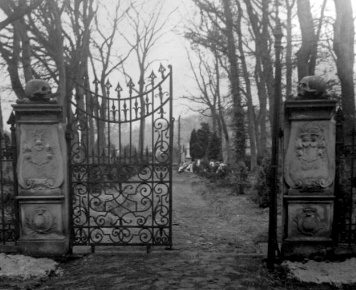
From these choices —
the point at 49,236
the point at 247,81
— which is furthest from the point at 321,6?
the point at 49,236

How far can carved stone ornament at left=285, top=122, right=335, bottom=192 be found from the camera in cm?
528

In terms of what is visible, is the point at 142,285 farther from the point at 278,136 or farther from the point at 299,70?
the point at 299,70

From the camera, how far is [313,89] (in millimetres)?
5293

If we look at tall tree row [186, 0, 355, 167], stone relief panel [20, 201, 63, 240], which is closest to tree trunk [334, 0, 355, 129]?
tall tree row [186, 0, 355, 167]

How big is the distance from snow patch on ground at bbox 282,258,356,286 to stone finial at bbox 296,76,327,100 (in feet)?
7.75

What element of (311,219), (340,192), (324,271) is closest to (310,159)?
(340,192)

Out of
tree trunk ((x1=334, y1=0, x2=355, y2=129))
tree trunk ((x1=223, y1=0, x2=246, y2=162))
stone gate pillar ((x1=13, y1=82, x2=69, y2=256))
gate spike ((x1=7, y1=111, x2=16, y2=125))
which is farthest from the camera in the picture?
tree trunk ((x1=223, y1=0, x2=246, y2=162))

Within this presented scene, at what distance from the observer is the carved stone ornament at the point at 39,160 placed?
5.55m

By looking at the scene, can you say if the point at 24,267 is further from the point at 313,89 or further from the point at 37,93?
the point at 313,89

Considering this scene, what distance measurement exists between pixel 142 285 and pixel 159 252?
52.6 inches

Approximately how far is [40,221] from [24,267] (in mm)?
694

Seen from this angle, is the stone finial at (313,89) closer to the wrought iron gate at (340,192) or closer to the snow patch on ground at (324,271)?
the wrought iron gate at (340,192)

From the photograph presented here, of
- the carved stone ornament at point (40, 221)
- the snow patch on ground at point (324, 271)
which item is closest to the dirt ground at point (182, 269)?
the snow patch on ground at point (324, 271)

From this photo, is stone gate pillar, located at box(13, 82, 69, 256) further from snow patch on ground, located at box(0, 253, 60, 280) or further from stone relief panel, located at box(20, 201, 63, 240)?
snow patch on ground, located at box(0, 253, 60, 280)
